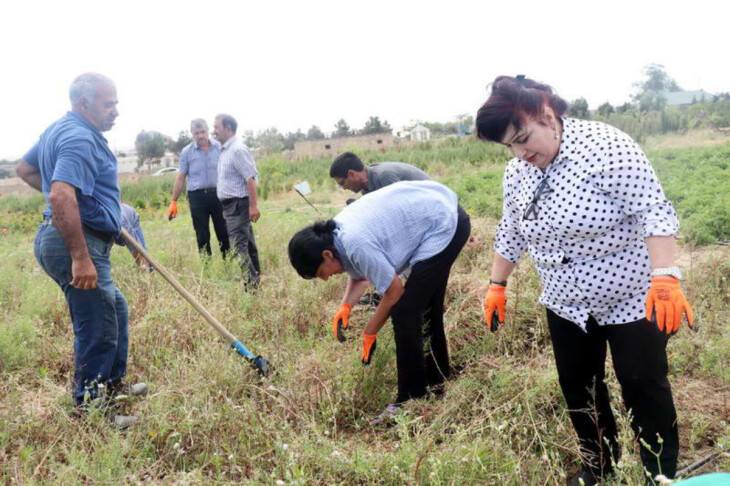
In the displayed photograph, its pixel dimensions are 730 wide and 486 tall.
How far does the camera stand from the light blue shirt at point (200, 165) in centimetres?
547

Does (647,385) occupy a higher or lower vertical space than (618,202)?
lower

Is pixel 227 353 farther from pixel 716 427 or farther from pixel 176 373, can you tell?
pixel 716 427

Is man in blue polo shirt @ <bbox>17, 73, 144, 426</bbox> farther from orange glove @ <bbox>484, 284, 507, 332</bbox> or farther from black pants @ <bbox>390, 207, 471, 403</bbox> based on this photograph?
orange glove @ <bbox>484, 284, 507, 332</bbox>

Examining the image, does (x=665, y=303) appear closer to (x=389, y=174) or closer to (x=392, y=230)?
(x=392, y=230)

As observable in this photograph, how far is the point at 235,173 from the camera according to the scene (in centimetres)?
514

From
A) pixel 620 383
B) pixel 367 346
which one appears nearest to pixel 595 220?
pixel 620 383

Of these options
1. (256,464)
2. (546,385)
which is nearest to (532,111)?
(546,385)

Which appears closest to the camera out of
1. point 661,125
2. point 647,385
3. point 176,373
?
point 647,385

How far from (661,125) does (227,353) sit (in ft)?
58.3

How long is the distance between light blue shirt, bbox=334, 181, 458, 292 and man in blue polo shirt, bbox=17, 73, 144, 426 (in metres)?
1.21

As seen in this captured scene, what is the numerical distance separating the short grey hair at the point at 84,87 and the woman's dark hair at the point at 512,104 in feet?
6.59

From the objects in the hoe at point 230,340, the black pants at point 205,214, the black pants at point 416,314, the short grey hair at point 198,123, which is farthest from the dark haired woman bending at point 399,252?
the short grey hair at point 198,123

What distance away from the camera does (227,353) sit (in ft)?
9.98

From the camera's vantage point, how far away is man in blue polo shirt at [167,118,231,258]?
547 centimetres
